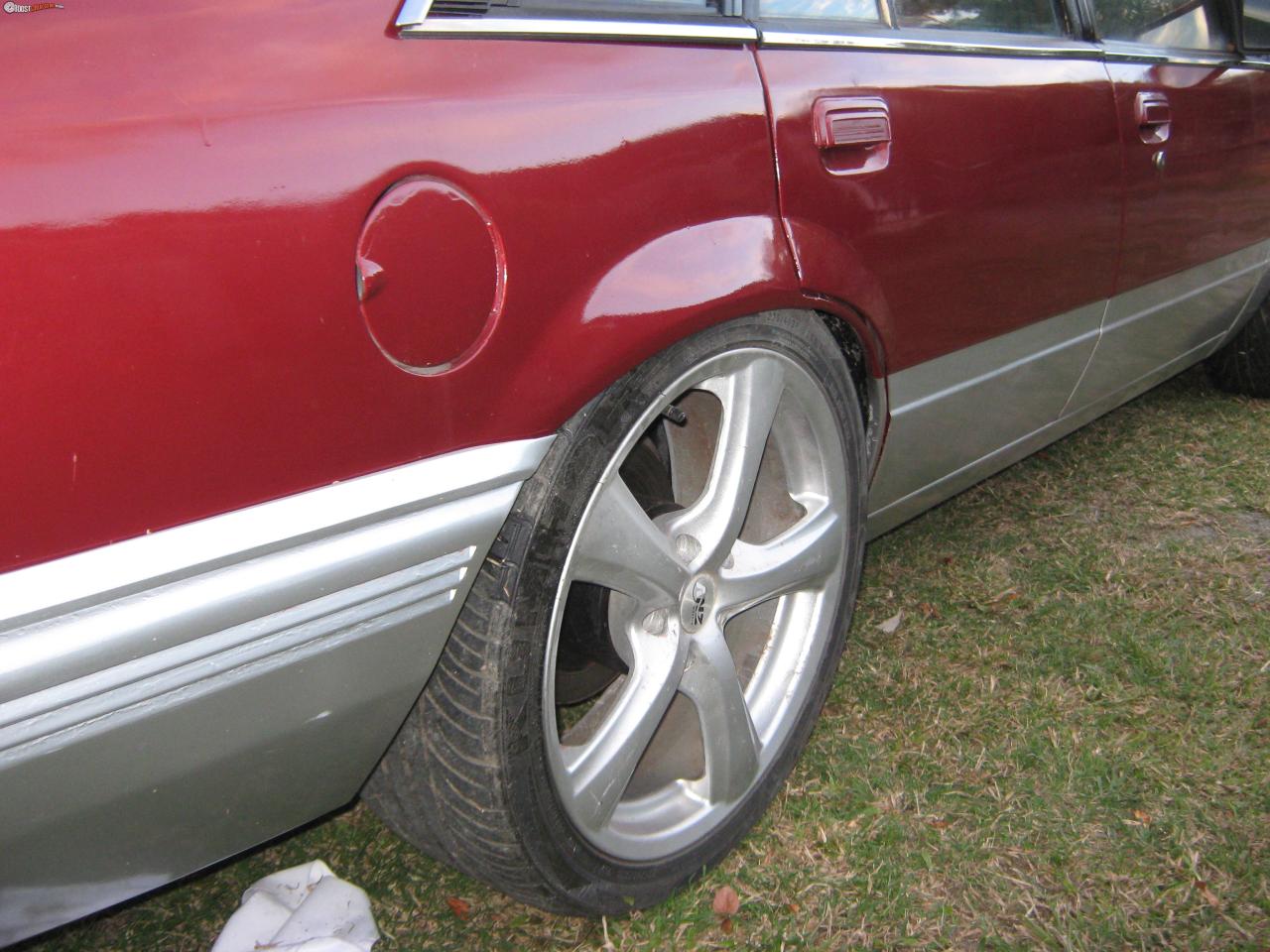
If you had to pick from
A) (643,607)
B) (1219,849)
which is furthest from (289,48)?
(1219,849)

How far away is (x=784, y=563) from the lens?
1.91 m

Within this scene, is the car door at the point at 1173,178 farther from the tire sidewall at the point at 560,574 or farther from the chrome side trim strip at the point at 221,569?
the chrome side trim strip at the point at 221,569

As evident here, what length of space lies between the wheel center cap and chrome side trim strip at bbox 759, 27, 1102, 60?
820mm

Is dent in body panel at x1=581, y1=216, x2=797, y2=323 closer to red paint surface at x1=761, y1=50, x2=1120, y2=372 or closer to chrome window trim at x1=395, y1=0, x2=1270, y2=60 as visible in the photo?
red paint surface at x1=761, y1=50, x2=1120, y2=372

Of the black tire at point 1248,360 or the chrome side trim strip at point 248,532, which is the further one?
the black tire at point 1248,360

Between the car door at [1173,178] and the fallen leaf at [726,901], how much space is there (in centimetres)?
158

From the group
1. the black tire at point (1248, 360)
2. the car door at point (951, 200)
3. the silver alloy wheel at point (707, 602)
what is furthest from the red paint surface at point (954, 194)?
the black tire at point (1248, 360)

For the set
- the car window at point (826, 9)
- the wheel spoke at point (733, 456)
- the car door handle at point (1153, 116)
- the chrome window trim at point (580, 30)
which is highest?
the chrome window trim at point (580, 30)

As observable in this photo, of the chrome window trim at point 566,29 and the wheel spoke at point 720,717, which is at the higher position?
the chrome window trim at point 566,29

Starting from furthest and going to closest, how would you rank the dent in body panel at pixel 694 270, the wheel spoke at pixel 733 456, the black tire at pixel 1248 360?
Answer: the black tire at pixel 1248 360, the wheel spoke at pixel 733 456, the dent in body panel at pixel 694 270

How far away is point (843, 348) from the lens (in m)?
2.04

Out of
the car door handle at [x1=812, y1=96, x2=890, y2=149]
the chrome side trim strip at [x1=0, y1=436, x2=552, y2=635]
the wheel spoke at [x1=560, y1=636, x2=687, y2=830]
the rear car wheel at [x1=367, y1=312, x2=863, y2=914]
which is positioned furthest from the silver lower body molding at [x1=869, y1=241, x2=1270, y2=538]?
the chrome side trim strip at [x1=0, y1=436, x2=552, y2=635]

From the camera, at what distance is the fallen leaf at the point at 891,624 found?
8.67ft

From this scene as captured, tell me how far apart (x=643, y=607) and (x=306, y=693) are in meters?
0.57
